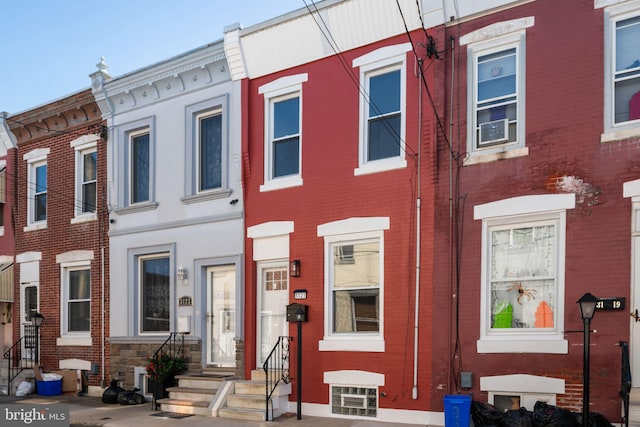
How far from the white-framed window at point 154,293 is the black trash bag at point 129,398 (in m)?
1.40

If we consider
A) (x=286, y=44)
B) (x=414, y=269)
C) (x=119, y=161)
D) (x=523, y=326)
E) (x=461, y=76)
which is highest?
(x=286, y=44)

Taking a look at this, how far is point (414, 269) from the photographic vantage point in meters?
9.66

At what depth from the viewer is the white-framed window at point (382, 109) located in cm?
1008

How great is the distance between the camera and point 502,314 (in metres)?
9.01

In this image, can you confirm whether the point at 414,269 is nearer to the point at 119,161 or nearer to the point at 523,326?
the point at 523,326

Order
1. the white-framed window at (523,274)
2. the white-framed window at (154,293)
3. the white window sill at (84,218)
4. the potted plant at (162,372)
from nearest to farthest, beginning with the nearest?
1. the white-framed window at (523,274)
2. the potted plant at (162,372)
3. the white-framed window at (154,293)
4. the white window sill at (84,218)

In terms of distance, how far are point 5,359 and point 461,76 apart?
14077 millimetres

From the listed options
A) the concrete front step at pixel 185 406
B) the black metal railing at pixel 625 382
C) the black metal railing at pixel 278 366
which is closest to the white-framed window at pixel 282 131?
the black metal railing at pixel 278 366

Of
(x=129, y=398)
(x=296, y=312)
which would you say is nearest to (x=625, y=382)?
(x=296, y=312)

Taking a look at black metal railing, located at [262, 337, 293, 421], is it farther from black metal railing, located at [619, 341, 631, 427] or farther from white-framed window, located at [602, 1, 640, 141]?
white-framed window, located at [602, 1, 640, 141]

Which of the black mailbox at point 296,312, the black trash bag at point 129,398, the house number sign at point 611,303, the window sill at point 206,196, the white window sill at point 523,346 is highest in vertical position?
the window sill at point 206,196

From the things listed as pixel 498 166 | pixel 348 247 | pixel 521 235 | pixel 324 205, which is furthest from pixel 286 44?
pixel 521 235

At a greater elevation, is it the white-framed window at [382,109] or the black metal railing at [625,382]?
the white-framed window at [382,109]

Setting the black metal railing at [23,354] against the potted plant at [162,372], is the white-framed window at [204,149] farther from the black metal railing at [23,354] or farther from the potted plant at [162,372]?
the black metal railing at [23,354]
